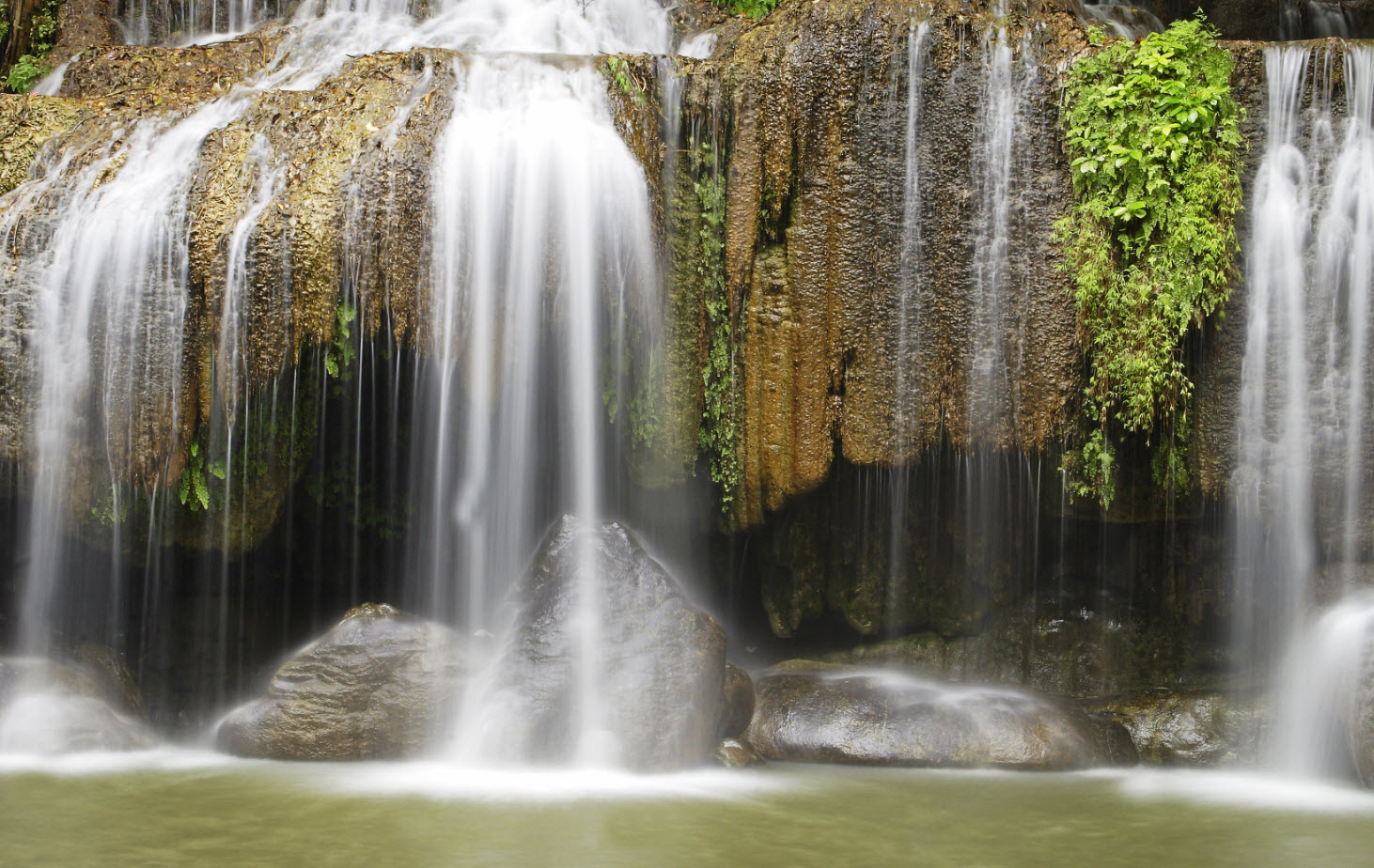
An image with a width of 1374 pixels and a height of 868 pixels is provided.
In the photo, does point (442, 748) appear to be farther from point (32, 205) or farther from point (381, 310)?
point (32, 205)

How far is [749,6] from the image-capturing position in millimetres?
12508

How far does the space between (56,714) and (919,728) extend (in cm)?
585

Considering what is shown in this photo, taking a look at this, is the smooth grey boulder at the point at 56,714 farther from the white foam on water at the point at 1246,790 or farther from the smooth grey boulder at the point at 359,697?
the white foam on water at the point at 1246,790

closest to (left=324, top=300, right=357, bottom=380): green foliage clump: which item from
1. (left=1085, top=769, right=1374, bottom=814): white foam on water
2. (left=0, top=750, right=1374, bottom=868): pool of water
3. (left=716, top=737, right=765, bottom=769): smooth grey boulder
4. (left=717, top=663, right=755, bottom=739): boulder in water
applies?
(left=0, top=750, right=1374, bottom=868): pool of water

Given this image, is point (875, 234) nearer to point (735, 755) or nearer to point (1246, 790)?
point (735, 755)

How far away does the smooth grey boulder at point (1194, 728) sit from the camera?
28.2 ft

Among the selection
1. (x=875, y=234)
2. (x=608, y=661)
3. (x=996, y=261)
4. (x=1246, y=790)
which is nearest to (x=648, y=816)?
(x=608, y=661)

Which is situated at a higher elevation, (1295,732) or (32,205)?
(32,205)

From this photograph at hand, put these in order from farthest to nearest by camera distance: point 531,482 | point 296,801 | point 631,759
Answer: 1. point 531,482
2. point 631,759
3. point 296,801

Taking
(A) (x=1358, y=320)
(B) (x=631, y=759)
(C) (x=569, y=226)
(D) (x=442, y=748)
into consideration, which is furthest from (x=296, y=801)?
(A) (x=1358, y=320)

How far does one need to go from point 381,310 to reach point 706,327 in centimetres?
245

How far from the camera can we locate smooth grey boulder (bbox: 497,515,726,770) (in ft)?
25.1

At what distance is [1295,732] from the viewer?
828 cm

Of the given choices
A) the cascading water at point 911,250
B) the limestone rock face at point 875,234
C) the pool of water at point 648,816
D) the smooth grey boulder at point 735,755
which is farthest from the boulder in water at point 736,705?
the cascading water at point 911,250
